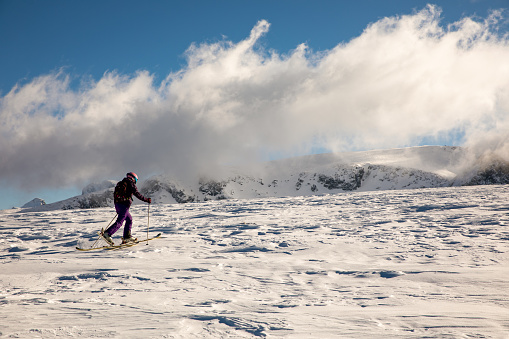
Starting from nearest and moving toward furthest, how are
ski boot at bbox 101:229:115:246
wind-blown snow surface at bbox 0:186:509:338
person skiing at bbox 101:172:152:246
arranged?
1. wind-blown snow surface at bbox 0:186:509:338
2. ski boot at bbox 101:229:115:246
3. person skiing at bbox 101:172:152:246

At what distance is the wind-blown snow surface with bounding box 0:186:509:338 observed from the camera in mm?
3475

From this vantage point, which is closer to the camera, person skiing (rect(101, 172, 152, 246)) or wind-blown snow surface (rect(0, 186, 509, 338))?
wind-blown snow surface (rect(0, 186, 509, 338))

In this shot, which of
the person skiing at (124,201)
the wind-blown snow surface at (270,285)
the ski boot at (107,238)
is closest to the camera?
the wind-blown snow surface at (270,285)

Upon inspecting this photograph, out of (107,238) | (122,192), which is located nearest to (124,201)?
(122,192)

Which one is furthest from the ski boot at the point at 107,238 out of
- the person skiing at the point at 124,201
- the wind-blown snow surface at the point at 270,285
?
the wind-blown snow surface at the point at 270,285

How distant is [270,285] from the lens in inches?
200

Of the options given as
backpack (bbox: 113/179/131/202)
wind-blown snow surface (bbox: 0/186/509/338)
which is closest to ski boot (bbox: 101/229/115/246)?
wind-blown snow surface (bbox: 0/186/509/338)

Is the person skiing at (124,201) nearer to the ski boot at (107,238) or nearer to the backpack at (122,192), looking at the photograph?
the backpack at (122,192)

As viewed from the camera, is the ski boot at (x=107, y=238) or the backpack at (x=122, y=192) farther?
the backpack at (x=122, y=192)

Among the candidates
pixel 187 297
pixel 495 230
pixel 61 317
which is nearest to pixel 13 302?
pixel 61 317

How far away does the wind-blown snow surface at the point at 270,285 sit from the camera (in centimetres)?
347

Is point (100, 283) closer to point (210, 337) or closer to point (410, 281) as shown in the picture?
point (210, 337)

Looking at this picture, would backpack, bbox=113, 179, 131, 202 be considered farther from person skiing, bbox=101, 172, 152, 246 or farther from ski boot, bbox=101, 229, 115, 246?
ski boot, bbox=101, 229, 115, 246

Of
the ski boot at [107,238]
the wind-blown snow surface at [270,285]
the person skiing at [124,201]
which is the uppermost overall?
the person skiing at [124,201]
